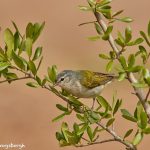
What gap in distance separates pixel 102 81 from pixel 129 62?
114 inches

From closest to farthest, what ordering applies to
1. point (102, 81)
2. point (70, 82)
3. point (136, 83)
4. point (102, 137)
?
1. point (136, 83)
2. point (70, 82)
3. point (102, 81)
4. point (102, 137)

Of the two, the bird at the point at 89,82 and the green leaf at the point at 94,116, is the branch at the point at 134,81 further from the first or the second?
the bird at the point at 89,82

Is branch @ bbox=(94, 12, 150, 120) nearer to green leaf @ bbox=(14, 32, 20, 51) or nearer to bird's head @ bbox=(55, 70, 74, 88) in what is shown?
green leaf @ bbox=(14, 32, 20, 51)

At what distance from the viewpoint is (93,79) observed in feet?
21.7

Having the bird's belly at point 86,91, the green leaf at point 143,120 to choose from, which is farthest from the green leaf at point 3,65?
the bird's belly at point 86,91

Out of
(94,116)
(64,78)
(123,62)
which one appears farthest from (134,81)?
(64,78)

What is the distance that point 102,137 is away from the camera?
1570 centimetres

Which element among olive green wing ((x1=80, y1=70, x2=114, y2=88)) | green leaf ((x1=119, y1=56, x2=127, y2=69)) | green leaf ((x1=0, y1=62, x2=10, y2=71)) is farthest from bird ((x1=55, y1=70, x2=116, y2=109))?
green leaf ((x1=119, y1=56, x2=127, y2=69))

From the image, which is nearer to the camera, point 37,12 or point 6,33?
point 6,33

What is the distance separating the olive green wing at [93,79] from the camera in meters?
6.53

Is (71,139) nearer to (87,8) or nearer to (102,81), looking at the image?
(87,8)

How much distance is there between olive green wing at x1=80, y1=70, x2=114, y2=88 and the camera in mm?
6531

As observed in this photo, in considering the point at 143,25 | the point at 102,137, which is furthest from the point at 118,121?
the point at 143,25

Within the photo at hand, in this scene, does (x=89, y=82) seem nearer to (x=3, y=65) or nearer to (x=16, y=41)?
(x=16, y=41)
